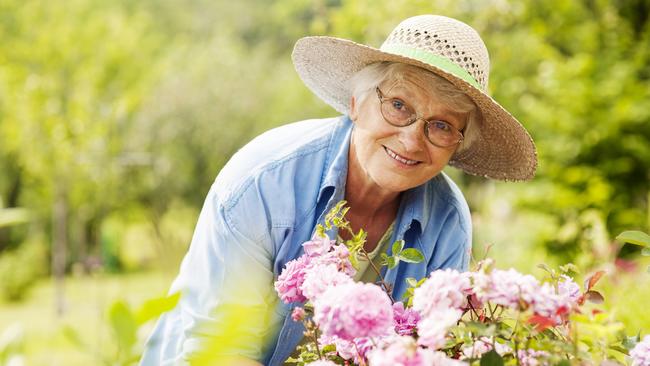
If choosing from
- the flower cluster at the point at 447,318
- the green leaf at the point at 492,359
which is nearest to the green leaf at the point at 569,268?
the flower cluster at the point at 447,318

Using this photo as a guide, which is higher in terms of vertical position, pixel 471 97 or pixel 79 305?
pixel 471 97

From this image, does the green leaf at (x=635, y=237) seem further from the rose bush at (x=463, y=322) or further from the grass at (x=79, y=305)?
the grass at (x=79, y=305)

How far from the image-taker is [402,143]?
2.00 metres

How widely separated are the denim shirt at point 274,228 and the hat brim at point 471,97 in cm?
17

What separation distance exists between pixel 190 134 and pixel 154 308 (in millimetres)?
17205

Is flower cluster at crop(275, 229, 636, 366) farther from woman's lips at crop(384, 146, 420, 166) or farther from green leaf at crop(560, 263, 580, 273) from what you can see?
woman's lips at crop(384, 146, 420, 166)

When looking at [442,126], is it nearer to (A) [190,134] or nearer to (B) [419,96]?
(B) [419,96]

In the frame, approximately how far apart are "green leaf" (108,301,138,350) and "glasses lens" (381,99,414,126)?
1.38 m

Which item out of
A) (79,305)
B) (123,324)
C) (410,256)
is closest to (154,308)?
(123,324)

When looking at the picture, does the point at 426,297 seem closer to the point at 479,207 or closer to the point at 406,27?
the point at 406,27

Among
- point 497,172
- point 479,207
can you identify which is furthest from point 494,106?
point 479,207

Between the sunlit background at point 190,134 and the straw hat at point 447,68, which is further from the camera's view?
the sunlit background at point 190,134

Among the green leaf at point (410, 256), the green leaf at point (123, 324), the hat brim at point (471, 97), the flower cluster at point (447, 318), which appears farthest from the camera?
the hat brim at point (471, 97)

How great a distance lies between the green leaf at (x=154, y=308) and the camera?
0.69 meters
